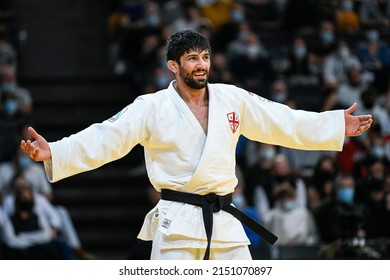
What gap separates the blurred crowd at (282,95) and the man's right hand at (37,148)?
4384 millimetres

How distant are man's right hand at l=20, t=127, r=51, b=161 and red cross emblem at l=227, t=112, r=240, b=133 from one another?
1272mm

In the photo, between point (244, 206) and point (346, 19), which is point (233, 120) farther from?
point (346, 19)

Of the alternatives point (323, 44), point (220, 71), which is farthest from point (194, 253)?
point (323, 44)

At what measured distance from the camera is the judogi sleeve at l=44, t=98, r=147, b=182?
21.9ft

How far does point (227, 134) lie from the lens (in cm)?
691

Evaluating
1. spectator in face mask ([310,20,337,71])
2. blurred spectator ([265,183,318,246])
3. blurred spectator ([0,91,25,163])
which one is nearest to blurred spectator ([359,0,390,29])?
spectator in face mask ([310,20,337,71])

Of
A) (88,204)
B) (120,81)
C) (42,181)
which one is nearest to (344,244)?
(42,181)

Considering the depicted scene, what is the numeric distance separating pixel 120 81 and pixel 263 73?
2509mm

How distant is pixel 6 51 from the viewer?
16.2 metres

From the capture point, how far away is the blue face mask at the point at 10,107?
48.1 feet

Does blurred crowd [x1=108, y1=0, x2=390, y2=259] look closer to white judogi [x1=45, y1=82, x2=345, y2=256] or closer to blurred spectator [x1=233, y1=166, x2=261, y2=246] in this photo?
blurred spectator [x1=233, y1=166, x2=261, y2=246]

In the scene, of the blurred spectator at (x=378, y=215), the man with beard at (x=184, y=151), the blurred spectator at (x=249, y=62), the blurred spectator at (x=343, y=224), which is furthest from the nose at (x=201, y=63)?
the blurred spectator at (x=249, y=62)

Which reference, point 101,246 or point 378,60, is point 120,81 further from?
point 378,60

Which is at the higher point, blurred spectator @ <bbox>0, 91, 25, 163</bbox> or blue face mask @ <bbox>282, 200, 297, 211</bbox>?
blurred spectator @ <bbox>0, 91, 25, 163</bbox>
